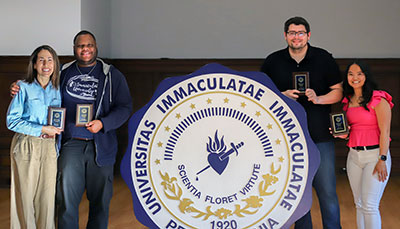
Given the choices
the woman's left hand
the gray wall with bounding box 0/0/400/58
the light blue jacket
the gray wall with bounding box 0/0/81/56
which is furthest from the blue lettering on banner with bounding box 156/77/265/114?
the gray wall with bounding box 0/0/400/58

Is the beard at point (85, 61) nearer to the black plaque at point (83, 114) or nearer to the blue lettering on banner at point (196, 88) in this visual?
the black plaque at point (83, 114)

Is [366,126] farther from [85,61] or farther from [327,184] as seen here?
[85,61]

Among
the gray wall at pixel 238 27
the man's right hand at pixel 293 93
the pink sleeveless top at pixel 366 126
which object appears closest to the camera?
the man's right hand at pixel 293 93

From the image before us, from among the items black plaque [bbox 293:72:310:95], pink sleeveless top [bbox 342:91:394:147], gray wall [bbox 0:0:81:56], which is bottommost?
pink sleeveless top [bbox 342:91:394:147]

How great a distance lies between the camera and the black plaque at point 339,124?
238cm

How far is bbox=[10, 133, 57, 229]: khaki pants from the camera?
2516 millimetres

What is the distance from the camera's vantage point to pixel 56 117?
238 cm

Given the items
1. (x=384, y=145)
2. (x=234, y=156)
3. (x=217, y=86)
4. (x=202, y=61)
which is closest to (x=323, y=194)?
(x=384, y=145)

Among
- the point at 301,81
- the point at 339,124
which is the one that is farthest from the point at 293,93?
the point at 339,124

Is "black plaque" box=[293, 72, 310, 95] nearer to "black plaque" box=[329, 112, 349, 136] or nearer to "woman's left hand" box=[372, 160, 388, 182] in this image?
"black plaque" box=[329, 112, 349, 136]

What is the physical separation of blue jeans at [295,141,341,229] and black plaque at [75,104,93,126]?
141 centimetres

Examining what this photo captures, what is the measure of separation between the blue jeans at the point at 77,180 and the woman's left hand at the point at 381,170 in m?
1.63

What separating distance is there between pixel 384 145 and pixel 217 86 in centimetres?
109

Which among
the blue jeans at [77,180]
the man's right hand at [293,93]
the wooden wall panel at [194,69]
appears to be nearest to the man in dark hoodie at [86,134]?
the blue jeans at [77,180]
